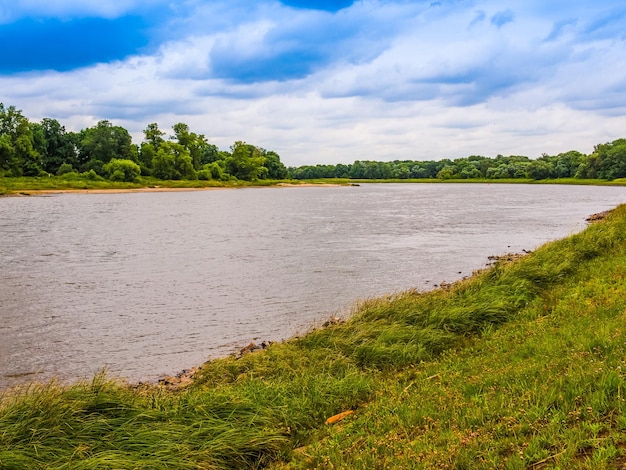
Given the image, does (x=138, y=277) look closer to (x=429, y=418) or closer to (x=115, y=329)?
Result: (x=115, y=329)

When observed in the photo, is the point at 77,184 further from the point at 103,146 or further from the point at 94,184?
the point at 103,146

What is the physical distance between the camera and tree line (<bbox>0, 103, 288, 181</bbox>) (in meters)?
127

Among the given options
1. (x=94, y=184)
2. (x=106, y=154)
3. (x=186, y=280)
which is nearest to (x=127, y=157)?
(x=106, y=154)

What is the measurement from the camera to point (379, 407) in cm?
790

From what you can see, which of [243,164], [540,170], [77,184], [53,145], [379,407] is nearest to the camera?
[379,407]

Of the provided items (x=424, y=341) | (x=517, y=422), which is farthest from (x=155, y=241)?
(x=517, y=422)

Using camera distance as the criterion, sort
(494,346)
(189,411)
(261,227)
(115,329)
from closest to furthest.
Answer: (189,411) → (494,346) → (115,329) → (261,227)

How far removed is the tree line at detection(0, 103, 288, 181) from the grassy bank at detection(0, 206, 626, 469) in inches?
4906

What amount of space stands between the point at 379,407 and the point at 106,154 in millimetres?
158827

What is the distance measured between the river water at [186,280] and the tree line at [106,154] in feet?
294

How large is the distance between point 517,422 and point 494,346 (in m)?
4.24

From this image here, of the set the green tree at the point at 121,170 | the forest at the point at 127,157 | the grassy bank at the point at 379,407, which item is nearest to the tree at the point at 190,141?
the forest at the point at 127,157

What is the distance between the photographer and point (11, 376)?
12406 millimetres

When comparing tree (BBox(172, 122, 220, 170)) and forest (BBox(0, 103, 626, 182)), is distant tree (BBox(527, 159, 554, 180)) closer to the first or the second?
forest (BBox(0, 103, 626, 182))
